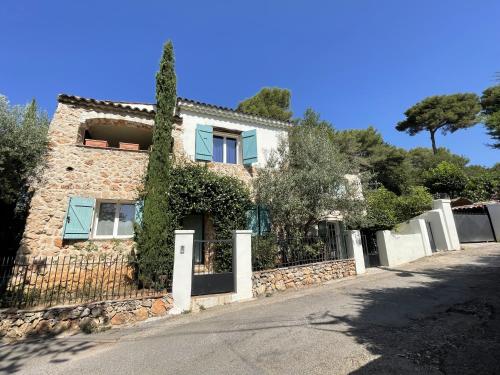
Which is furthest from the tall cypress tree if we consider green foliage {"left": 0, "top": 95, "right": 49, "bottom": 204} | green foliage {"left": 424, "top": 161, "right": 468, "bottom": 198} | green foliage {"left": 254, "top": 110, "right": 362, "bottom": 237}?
green foliage {"left": 424, "top": 161, "right": 468, "bottom": 198}

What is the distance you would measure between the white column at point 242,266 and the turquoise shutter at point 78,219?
5132 millimetres

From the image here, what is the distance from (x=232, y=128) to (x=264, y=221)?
4.71 metres

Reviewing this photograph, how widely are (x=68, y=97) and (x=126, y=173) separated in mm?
3648

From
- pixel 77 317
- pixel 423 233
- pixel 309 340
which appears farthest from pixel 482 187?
pixel 77 317

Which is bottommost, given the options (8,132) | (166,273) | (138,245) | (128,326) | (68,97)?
(128,326)

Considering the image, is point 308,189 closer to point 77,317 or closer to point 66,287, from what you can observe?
point 77,317

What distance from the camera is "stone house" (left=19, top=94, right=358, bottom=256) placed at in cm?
866

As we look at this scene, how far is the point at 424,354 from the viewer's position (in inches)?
153

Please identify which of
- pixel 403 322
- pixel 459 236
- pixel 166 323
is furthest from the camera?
pixel 459 236

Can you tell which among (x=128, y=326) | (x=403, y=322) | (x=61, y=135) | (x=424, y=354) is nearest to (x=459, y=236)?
(x=403, y=322)

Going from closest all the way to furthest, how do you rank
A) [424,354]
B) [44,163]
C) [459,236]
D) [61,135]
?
[424,354]
[44,163]
[61,135]
[459,236]

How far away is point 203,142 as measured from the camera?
11.4 m

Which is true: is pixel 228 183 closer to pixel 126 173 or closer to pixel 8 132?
pixel 126 173

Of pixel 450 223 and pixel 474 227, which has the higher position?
pixel 450 223
